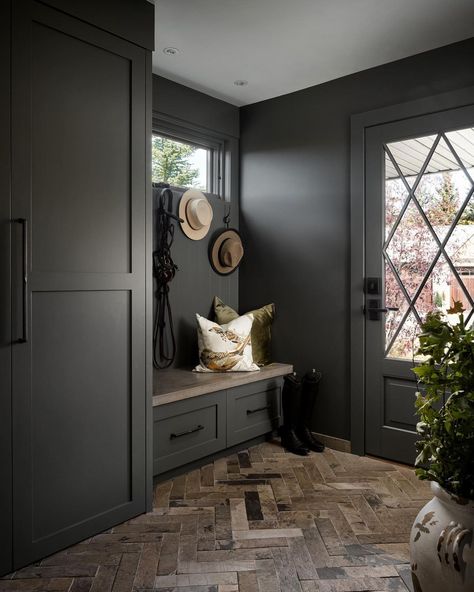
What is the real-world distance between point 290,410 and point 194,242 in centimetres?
143

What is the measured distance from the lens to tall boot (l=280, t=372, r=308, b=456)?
352cm

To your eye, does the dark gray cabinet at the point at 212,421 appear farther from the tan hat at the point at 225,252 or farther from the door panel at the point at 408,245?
the tan hat at the point at 225,252

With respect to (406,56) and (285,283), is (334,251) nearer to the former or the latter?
(285,283)

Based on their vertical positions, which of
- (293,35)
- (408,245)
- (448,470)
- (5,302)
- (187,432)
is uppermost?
(293,35)

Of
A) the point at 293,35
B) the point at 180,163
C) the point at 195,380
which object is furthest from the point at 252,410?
the point at 293,35

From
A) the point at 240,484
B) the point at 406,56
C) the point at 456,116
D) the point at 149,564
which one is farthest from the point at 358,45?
the point at 149,564

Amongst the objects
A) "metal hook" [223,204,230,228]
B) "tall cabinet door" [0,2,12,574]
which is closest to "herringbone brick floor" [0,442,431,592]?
"tall cabinet door" [0,2,12,574]

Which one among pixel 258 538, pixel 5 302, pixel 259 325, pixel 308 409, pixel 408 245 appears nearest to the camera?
pixel 5 302

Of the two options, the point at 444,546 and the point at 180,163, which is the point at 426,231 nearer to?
the point at 180,163

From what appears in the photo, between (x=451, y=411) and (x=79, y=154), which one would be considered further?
(x=79, y=154)

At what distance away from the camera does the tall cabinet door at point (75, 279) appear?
6.72ft

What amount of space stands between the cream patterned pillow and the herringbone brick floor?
671 millimetres

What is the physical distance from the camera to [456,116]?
118 inches

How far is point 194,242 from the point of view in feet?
12.5
